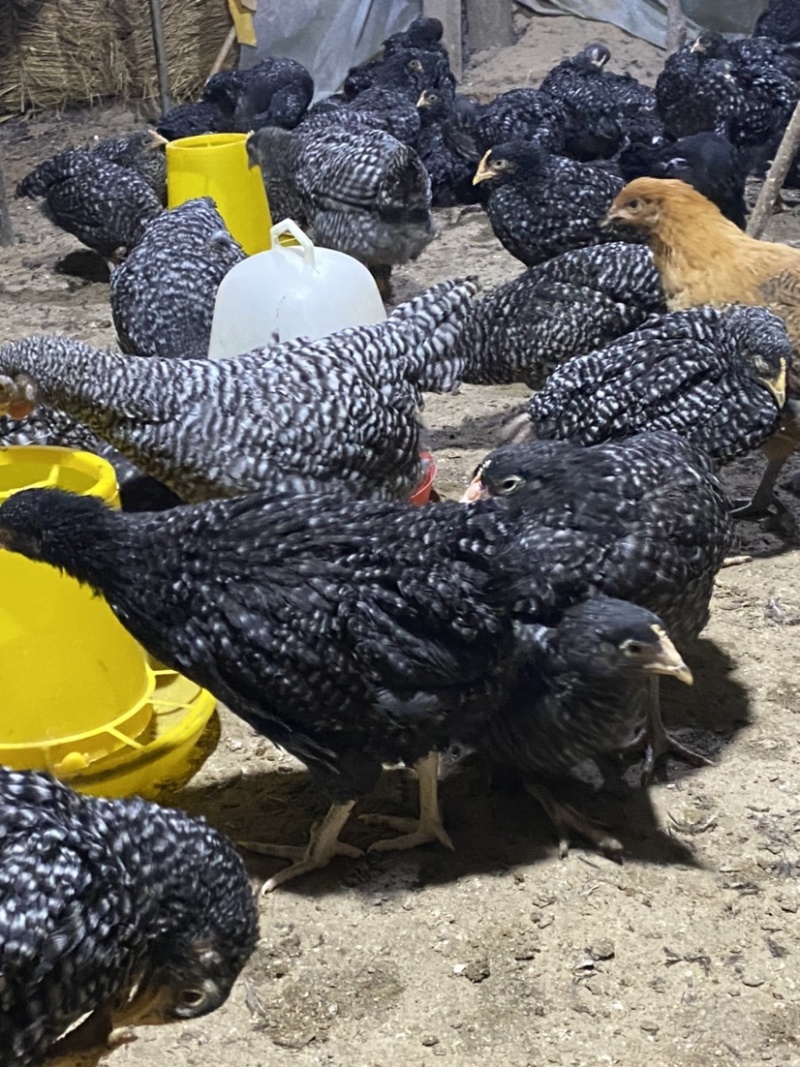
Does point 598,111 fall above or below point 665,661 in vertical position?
below

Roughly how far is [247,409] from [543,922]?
5.28 feet

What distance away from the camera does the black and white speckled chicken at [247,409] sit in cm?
335

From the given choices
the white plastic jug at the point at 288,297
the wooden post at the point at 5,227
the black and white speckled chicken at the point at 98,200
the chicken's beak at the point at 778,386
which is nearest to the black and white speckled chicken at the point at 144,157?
the black and white speckled chicken at the point at 98,200

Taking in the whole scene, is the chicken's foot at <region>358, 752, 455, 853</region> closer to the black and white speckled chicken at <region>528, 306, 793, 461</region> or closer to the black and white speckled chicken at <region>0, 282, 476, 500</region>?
the black and white speckled chicken at <region>0, 282, 476, 500</region>

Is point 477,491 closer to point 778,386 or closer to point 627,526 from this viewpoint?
point 627,526

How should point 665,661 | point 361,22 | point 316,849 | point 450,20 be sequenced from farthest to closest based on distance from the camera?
point 450,20
point 361,22
point 316,849
point 665,661

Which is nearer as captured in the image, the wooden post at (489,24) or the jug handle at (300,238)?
the jug handle at (300,238)

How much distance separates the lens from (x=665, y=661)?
7.98 feet

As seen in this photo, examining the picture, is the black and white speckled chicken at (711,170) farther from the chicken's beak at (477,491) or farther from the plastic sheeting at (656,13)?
the plastic sheeting at (656,13)

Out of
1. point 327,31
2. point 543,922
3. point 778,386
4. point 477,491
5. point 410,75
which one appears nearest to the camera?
point 543,922

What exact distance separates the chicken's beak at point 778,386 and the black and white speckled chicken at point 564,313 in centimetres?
105

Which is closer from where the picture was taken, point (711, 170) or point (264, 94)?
point (711, 170)

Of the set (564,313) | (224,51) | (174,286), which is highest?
(564,313)

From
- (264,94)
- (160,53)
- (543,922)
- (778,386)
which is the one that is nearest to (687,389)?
(778,386)
